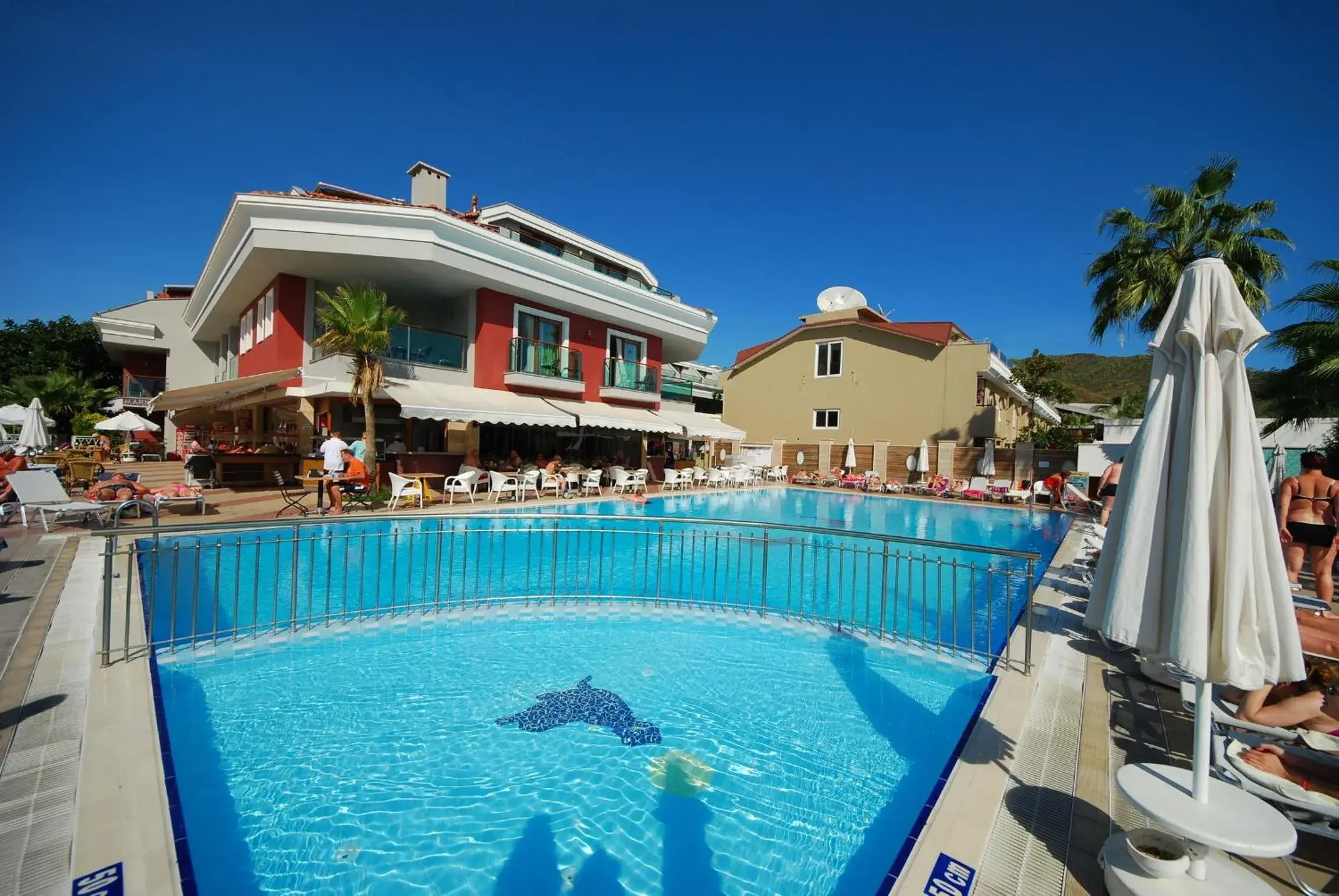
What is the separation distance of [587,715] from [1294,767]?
5.16m

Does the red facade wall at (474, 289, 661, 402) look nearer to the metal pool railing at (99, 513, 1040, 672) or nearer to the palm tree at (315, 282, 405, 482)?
the palm tree at (315, 282, 405, 482)

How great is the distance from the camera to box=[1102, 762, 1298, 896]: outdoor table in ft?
8.50

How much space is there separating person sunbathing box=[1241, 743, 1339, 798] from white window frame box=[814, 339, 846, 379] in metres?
33.1

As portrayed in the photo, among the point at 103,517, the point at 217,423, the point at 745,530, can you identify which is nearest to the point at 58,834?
the point at 103,517

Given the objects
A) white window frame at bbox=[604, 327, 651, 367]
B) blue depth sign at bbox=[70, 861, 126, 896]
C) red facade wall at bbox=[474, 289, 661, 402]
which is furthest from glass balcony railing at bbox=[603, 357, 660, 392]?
blue depth sign at bbox=[70, 861, 126, 896]

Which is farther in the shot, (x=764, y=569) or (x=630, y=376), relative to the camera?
(x=630, y=376)

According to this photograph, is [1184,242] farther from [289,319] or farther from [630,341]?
[289,319]

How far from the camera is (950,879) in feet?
9.92

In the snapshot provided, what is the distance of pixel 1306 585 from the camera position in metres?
9.84

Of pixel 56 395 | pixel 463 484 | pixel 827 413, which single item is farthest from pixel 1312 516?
pixel 56 395

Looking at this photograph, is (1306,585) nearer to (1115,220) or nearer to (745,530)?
(745,530)

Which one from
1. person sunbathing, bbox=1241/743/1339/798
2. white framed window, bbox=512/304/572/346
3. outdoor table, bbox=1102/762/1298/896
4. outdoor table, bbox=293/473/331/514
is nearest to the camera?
outdoor table, bbox=1102/762/1298/896

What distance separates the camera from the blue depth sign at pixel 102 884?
2781 millimetres

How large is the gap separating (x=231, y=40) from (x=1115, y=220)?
84.5 ft
